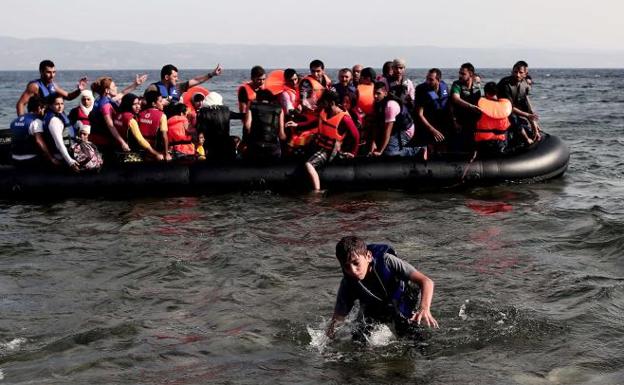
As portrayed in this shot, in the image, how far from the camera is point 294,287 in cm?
716

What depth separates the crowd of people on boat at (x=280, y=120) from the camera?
400 inches

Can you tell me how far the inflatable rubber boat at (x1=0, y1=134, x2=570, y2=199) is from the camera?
1028 centimetres

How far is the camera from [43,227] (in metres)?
9.45

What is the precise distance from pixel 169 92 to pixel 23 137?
2.19 m

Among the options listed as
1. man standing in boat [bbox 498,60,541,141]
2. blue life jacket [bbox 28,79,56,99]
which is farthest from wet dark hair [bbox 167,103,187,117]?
man standing in boat [bbox 498,60,541,141]

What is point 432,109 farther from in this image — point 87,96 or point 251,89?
point 87,96

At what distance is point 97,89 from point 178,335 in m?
5.37

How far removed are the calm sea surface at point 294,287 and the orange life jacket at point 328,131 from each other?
2.48 ft

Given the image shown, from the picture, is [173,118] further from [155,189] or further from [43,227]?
[43,227]

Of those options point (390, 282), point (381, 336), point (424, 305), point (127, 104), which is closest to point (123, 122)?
point (127, 104)

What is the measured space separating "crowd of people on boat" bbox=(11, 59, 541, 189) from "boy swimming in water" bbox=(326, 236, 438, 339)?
204 inches

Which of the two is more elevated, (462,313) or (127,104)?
(127,104)

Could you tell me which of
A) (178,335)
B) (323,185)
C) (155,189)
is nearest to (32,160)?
(155,189)

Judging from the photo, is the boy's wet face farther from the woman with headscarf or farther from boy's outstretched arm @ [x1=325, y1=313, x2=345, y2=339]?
the woman with headscarf
